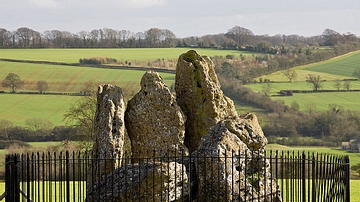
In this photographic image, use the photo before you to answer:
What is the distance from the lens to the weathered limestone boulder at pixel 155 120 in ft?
60.3

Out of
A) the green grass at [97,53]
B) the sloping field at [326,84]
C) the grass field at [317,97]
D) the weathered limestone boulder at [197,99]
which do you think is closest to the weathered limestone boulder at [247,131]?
the weathered limestone boulder at [197,99]

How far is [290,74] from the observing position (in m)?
99.1

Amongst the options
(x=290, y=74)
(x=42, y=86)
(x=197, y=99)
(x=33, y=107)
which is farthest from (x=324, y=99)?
(x=197, y=99)

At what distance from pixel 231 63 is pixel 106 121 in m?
83.8

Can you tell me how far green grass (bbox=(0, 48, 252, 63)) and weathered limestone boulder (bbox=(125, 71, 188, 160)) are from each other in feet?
250

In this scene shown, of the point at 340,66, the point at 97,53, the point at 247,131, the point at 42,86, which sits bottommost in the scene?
the point at 42,86

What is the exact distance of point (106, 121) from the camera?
17859 millimetres

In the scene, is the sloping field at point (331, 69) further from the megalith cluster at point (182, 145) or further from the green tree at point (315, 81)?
the megalith cluster at point (182, 145)

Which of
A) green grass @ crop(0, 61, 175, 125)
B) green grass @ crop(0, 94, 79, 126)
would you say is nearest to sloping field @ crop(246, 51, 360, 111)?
green grass @ crop(0, 61, 175, 125)

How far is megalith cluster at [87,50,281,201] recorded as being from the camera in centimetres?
1606

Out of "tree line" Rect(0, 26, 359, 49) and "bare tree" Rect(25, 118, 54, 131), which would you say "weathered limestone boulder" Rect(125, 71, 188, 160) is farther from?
"tree line" Rect(0, 26, 359, 49)

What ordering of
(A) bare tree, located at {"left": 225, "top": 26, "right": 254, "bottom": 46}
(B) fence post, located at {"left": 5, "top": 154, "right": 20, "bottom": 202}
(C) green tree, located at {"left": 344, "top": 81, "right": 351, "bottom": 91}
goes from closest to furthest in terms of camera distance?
(B) fence post, located at {"left": 5, "top": 154, "right": 20, "bottom": 202}, (C) green tree, located at {"left": 344, "top": 81, "right": 351, "bottom": 91}, (A) bare tree, located at {"left": 225, "top": 26, "right": 254, "bottom": 46}

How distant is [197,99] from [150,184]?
3724 mm

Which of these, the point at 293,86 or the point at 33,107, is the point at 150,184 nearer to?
the point at 33,107
